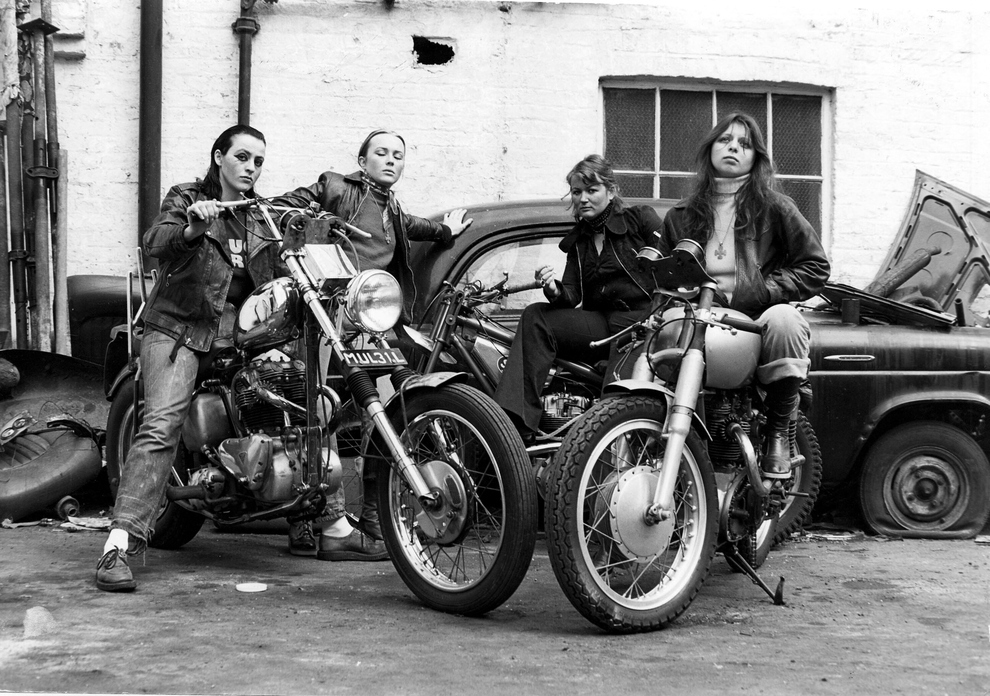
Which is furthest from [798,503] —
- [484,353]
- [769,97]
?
[769,97]

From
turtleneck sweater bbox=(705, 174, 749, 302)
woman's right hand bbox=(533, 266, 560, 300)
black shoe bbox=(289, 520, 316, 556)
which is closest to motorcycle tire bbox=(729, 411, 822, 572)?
turtleneck sweater bbox=(705, 174, 749, 302)

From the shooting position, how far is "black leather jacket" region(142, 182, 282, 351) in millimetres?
4656

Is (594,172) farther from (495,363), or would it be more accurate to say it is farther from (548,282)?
(495,363)

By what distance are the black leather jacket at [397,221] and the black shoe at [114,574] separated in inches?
67.0

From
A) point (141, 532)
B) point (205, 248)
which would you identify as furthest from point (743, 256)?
point (141, 532)

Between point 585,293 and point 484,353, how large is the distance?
1.72ft

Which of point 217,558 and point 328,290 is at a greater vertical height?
point 328,290

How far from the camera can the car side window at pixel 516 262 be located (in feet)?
18.0

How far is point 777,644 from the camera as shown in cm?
370

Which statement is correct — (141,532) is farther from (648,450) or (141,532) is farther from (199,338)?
(648,450)

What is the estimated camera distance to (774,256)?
453 centimetres

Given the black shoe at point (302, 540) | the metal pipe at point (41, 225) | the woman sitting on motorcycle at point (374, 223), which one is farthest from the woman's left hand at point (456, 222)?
the metal pipe at point (41, 225)

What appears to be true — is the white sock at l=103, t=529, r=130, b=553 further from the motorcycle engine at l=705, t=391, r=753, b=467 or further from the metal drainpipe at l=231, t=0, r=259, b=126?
the metal drainpipe at l=231, t=0, r=259, b=126

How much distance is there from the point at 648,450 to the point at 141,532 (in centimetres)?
201
